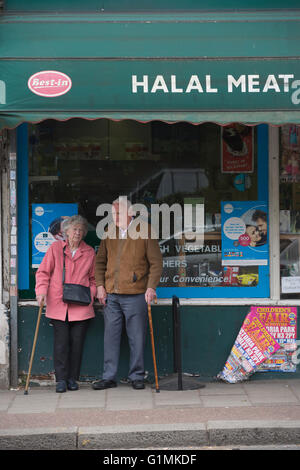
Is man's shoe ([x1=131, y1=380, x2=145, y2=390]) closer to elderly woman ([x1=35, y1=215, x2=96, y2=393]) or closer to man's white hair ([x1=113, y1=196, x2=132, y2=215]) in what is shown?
elderly woman ([x1=35, y1=215, x2=96, y2=393])

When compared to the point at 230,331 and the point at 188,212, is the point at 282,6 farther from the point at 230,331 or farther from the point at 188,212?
the point at 230,331

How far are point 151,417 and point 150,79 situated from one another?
3124mm

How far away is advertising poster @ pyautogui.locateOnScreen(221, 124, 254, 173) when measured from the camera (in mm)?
8125

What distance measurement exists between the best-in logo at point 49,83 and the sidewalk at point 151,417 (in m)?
2.98

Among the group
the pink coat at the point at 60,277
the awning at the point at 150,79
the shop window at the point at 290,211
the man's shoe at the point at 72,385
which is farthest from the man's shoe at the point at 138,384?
the awning at the point at 150,79

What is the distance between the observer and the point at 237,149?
8148 mm

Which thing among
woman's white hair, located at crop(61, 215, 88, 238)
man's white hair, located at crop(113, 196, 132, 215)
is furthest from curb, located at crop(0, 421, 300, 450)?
man's white hair, located at crop(113, 196, 132, 215)

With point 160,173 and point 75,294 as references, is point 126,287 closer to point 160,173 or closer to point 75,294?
point 75,294

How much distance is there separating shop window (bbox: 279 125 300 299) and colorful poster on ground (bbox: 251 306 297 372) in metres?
0.23

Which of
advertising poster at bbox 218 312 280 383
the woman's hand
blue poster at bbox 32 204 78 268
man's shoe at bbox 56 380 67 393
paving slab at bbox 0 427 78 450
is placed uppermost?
blue poster at bbox 32 204 78 268

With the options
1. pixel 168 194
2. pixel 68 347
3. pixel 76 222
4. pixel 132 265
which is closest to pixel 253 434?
pixel 132 265

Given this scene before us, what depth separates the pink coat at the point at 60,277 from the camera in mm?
7672

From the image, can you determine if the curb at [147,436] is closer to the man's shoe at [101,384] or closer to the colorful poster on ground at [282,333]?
the man's shoe at [101,384]
